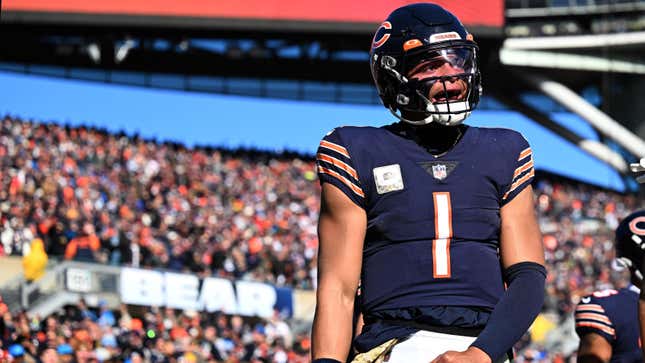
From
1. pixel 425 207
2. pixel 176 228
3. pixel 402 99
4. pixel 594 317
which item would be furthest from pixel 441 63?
pixel 176 228

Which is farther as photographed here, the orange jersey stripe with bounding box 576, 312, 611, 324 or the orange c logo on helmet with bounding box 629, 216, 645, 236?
the orange jersey stripe with bounding box 576, 312, 611, 324

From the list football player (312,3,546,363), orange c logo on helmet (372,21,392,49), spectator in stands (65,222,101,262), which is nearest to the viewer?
football player (312,3,546,363)

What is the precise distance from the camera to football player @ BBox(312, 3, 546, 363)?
9.61ft

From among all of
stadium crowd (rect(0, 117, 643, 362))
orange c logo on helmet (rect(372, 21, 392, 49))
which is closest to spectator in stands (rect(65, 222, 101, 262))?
stadium crowd (rect(0, 117, 643, 362))

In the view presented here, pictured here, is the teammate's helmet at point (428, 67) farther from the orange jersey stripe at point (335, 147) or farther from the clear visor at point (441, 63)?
the orange jersey stripe at point (335, 147)

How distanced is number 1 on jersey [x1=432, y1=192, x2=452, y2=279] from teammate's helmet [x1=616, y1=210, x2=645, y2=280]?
177 cm

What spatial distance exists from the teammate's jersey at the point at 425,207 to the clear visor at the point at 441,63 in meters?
0.18

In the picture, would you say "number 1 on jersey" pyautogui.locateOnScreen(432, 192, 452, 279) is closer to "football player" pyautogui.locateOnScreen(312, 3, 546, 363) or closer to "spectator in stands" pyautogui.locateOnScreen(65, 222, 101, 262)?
"football player" pyautogui.locateOnScreen(312, 3, 546, 363)

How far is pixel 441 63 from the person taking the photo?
307 cm

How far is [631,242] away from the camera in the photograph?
15.0 ft

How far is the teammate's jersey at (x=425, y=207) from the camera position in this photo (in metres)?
2.95

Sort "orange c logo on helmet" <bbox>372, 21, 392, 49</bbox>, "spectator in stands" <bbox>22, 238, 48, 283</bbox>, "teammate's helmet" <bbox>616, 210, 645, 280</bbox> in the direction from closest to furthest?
1. "orange c logo on helmet" <bbox>372, 21, 392, 49</bbox>
2. "teammate's helmet" <bbox>616, 210, 645, 280</bbox>
3. "spectator in stands" <bbox>22, 238, 48, 283</bbox>

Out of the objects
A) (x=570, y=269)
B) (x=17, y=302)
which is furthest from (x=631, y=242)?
(x=570, y=269)

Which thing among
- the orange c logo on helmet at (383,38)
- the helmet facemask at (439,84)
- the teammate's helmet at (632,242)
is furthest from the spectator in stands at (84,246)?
the helmet facemask at (439,84)
